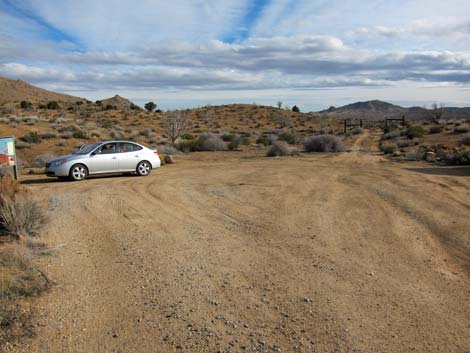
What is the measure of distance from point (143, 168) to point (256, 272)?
12447 millimetres

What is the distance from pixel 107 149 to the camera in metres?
18.3

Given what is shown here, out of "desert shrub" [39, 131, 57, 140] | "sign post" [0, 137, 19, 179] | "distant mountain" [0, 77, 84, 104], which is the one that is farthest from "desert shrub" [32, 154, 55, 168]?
"distant mountain" [0, 77, 84, 104]

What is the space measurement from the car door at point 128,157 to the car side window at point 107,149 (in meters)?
0.23

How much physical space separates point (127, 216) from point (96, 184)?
231 inches

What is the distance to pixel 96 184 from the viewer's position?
16.2m

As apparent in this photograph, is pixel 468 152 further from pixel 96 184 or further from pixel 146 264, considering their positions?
pixel 146 264

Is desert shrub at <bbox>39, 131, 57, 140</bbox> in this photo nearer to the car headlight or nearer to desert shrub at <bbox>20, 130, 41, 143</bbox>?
desert shrub at <bbox>20, 130, 41, 143</bbox>

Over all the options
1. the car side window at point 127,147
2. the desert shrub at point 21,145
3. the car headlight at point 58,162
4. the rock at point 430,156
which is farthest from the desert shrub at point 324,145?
the car headlight at point 58,162

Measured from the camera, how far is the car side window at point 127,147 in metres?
18.5

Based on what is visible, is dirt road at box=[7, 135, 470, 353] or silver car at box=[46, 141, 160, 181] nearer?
dirt road at box=[7, 135, 470, 353]

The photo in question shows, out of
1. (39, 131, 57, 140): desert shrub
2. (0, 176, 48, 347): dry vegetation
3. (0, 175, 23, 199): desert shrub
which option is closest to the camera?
(0, 176, 48, 347): dry vegetation

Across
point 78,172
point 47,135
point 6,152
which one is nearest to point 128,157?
point 78,172

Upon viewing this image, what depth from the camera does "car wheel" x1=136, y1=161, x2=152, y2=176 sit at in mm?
18859

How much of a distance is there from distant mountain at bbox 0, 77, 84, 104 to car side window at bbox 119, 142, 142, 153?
285 ft
